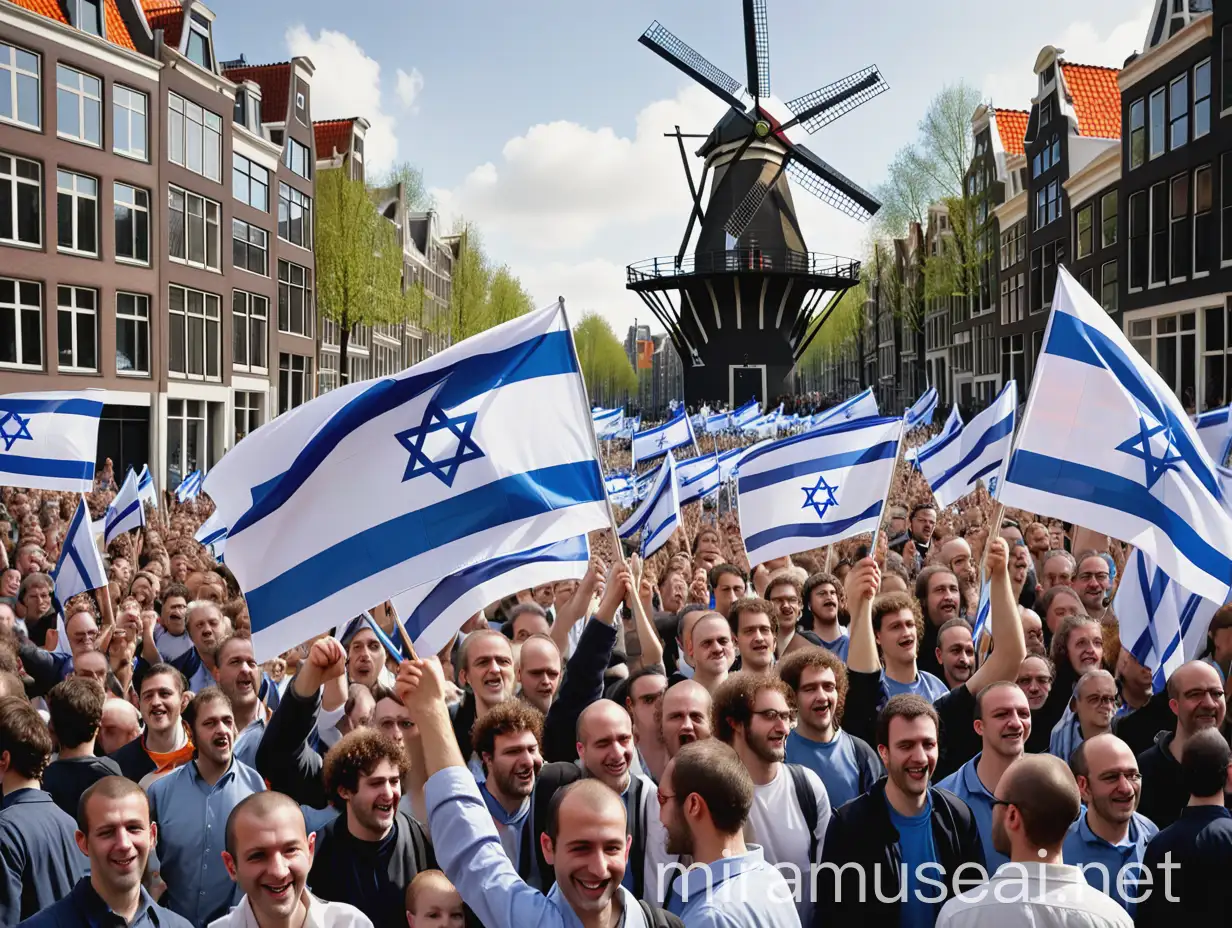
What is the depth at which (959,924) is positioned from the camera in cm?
330

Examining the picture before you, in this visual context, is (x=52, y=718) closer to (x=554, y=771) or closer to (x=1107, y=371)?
(x=554, y=771)

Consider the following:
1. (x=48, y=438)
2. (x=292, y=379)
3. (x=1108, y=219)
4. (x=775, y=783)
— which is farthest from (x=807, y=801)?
(x=292, y=379)

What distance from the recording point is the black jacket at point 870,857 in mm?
3932

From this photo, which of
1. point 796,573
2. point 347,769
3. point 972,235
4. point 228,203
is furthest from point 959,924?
point 972,235

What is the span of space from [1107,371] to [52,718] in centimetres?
533

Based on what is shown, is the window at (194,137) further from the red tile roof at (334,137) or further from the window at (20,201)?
the red tile roof at (334,137)

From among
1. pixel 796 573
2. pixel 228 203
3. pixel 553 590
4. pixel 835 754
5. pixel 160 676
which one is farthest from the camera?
pixel 228 203

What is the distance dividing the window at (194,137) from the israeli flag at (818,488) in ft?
84.8

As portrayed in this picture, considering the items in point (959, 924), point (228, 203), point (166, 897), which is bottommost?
point (166, 897)

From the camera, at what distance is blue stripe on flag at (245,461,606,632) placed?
4.66m

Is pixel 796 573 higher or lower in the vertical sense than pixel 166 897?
higher

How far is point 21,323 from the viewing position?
84.2 feet

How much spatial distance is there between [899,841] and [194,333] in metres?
30.6

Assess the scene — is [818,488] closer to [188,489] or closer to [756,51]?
[188,489]
